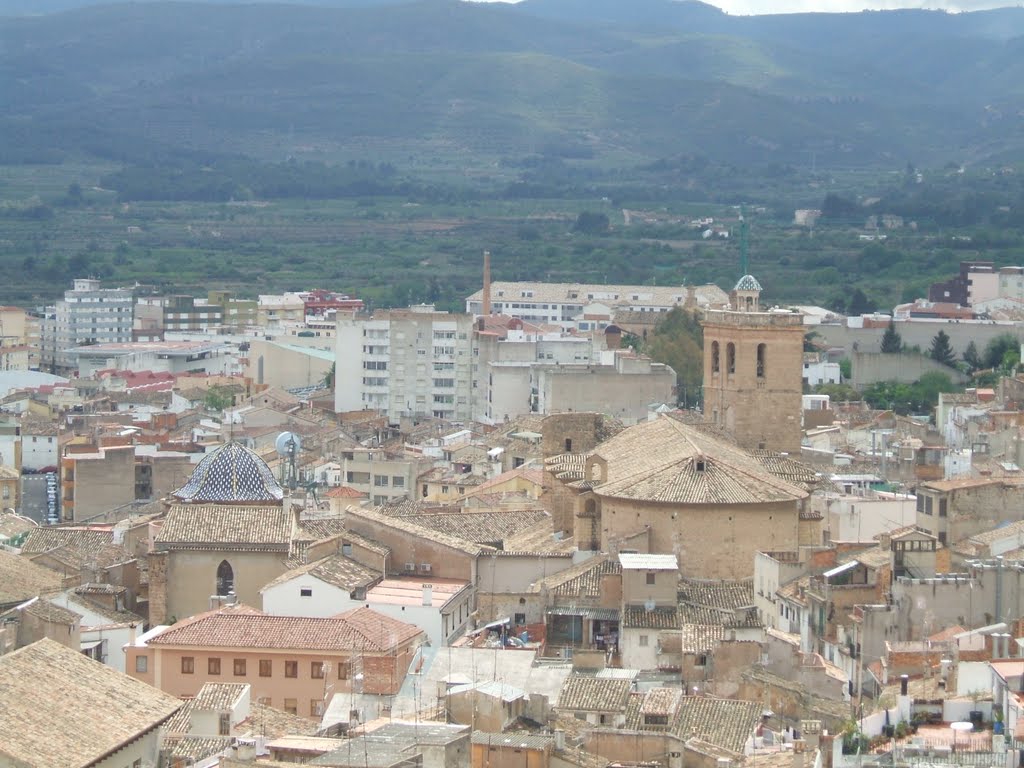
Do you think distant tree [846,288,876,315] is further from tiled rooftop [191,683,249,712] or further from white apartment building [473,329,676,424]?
tiled rooftop [191,683,249,712]

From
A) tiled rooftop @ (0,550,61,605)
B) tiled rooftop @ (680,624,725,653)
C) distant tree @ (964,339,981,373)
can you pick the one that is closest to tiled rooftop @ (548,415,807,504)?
tiled rooftop @ (680,624,725,653)

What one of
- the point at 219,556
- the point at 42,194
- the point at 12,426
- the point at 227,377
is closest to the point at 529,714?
the point at 219,556

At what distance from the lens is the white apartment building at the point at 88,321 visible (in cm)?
10069

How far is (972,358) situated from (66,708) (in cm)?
5622

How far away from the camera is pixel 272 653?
27.0m

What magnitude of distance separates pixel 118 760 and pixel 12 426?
41.9 metres

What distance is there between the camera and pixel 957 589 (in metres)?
25.1

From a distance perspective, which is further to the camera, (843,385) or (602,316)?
(602,316)

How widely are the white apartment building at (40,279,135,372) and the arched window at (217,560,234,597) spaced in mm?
68820

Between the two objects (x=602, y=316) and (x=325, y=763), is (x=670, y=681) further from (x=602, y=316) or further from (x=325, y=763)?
(x=602, y=316)

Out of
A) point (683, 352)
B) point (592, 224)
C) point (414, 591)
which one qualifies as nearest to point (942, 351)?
point (683, 352)

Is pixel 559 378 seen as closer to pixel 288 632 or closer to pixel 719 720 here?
pixel 288 632

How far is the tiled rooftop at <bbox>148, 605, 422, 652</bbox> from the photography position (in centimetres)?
2684

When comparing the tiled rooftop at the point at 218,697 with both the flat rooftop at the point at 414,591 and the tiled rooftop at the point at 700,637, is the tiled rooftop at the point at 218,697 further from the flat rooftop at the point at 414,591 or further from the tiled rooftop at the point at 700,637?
the flat rooftop at the point at 414,591
